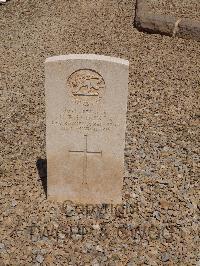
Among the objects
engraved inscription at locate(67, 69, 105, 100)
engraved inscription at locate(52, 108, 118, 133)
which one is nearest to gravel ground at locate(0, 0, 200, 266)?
engraved inscription at locate(52, 108, 118, 133)

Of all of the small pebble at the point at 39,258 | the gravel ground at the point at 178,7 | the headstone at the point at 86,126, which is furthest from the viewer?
the gravel ground at the point at 178,7

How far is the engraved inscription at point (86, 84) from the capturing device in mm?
4305

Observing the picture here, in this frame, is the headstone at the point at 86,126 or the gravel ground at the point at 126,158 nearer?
the headstone at the point at 86,126

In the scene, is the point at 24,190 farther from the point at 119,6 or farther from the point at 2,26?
the point at 119,6

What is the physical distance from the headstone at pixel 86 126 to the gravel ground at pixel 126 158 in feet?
0.85

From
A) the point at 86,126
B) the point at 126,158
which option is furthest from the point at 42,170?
the point at 86,126

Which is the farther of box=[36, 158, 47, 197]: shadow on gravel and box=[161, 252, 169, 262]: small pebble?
box=[36, 158, 47, 197]: shadow on gravel

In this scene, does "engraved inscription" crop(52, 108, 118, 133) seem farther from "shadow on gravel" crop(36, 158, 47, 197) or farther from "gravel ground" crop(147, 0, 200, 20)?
"gravel ground" crop(147, 0, 200, 20)

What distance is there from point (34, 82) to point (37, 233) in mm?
3963

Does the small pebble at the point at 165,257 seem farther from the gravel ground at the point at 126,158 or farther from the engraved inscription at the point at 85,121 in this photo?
the engraved inscription at the point at 85,121

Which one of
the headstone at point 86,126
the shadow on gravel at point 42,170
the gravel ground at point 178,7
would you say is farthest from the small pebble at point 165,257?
the gravel ground at point 178,7

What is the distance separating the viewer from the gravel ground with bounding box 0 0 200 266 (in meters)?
4.58

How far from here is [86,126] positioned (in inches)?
182

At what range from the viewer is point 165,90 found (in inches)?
314
